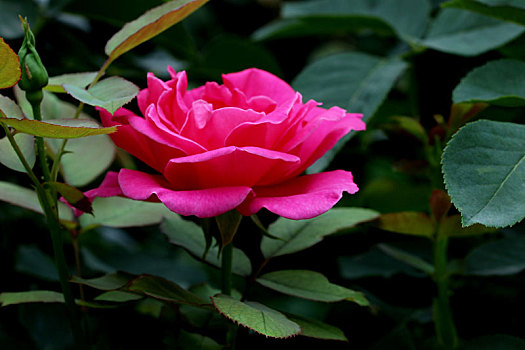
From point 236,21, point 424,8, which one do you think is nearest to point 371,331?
point 424,8

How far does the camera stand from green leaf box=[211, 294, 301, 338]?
352mm

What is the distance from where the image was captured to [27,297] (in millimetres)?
434

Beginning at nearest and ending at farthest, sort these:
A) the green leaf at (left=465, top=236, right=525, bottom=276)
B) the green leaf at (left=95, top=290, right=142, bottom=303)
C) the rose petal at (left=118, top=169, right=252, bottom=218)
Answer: the rose petal at (left=118, top=169, right=252, bottom=218), the green leaf at (left=95, top=290, right=142, bottom=303), the green leaf at (left=465, top=236, right=525, bottom=276)

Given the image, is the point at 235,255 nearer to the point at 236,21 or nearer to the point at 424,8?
the point at 424,8

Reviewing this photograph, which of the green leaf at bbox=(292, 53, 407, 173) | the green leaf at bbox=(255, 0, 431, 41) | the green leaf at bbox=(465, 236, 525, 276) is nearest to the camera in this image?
the green leaf at bbox=(465, 236, 525, 276)

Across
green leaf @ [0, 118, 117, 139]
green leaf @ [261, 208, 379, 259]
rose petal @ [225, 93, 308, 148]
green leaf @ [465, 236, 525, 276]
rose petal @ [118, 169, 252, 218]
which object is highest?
green leaf @ [0, 118, 117, 139]

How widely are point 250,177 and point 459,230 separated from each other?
0.23 metres

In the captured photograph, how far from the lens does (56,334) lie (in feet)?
2.10

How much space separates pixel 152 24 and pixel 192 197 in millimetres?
154

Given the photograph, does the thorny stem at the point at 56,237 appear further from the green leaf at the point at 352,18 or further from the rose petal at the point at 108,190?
the green leaf at the point at 352,18

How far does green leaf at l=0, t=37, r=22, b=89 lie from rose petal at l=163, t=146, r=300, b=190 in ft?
0.40

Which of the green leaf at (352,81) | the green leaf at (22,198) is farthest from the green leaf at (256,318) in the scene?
the green leaf at (352,81)

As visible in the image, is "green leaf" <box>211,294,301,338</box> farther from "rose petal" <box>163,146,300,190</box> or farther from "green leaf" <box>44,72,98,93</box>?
"green leaf" <box>44,72,98,93</box>

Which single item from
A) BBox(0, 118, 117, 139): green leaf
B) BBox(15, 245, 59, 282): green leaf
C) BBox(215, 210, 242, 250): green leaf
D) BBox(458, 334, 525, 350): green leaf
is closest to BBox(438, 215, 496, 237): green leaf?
BBox(458, 334, 525, 350): green leaf
